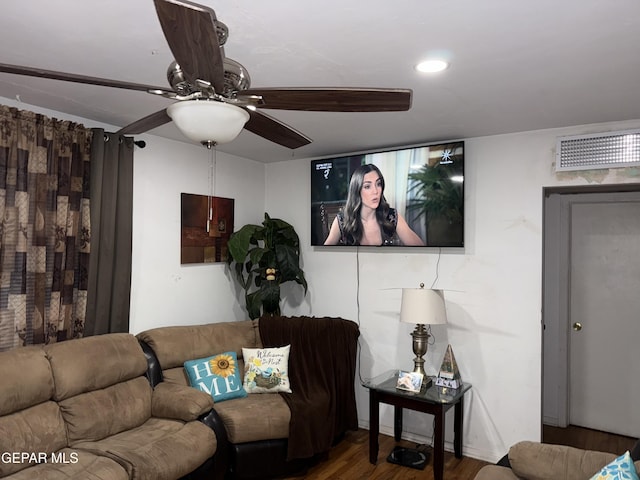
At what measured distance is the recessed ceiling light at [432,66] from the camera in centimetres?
205

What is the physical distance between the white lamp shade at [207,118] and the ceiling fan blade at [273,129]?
163mm

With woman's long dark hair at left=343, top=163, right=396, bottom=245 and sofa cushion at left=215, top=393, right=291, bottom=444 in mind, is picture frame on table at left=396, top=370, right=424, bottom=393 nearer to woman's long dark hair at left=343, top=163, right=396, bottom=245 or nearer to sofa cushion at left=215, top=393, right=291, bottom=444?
sofa cushion at left=215, top=393, right=291, bottom=444

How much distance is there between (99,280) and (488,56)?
2.65 meters

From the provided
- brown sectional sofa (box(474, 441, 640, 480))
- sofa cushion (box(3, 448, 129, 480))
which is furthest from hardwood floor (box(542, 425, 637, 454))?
sofa cushion (box(3, 448, 129, 480))

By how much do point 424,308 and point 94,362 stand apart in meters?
2.16

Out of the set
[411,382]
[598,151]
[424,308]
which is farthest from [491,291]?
[598,151]

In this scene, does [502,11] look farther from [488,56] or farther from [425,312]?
[425,312]

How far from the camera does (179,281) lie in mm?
3723

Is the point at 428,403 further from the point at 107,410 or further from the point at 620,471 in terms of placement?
the point at 107,410

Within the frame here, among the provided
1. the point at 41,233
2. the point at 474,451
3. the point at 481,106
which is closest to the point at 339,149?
the point at 481,106

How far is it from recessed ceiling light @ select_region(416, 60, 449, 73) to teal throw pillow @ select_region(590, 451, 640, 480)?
5.93 ft

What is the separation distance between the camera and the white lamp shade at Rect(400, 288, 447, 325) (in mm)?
3240

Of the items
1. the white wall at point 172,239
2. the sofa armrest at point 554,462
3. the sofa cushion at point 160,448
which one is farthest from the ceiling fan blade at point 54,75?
the sofa armrest at point 554,462

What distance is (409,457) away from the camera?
342cm
